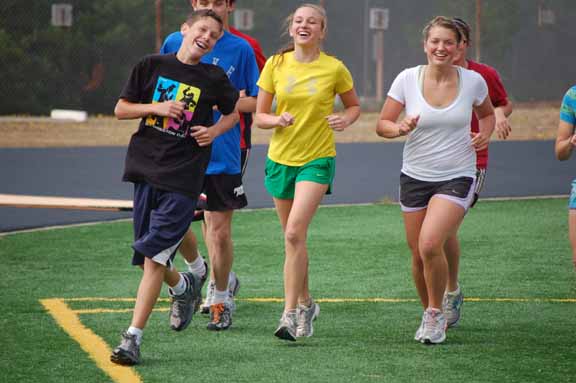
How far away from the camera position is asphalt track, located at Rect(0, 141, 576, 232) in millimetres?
13891

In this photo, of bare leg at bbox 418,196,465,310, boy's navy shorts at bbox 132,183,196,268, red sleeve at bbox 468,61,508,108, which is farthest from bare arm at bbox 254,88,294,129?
red sleeve at bbox 468,61,508,108

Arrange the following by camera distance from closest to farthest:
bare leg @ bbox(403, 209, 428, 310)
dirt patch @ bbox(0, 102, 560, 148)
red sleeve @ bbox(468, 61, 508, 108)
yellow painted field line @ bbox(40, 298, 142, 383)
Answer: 1. yellow painted field line @ bbox(40, 298, 142, 383)
2. bare leg @ bbox(403, 209, 428, 310)
3. red sleeve @ bbox(468, 61, 508, 108)
4. dirt patch @ bbox(0, 102, 560, 148)

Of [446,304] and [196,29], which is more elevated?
[196,29]

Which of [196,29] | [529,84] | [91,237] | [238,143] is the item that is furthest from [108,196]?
[529,84]

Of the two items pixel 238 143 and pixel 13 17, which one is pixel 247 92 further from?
pixel 13 17

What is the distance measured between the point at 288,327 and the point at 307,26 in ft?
5.60

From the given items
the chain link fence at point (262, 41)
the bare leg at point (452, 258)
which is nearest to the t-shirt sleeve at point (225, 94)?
the bare leg at point (452, 258)

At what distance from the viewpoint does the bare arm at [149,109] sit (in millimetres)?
6406

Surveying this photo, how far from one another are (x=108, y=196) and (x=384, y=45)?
40.0 ft

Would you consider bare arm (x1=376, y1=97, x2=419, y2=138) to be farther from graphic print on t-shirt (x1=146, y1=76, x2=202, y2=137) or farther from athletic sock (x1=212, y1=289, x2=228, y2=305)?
athletic sock (x1=212, y1=289, x2=228, y2=305)

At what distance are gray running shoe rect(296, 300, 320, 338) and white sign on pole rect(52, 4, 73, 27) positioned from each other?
15.8 m

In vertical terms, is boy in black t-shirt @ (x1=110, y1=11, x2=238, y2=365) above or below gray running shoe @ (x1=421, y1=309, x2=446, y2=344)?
above

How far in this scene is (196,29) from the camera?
6.61 m

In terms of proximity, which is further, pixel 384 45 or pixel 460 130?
pixel 384 45
